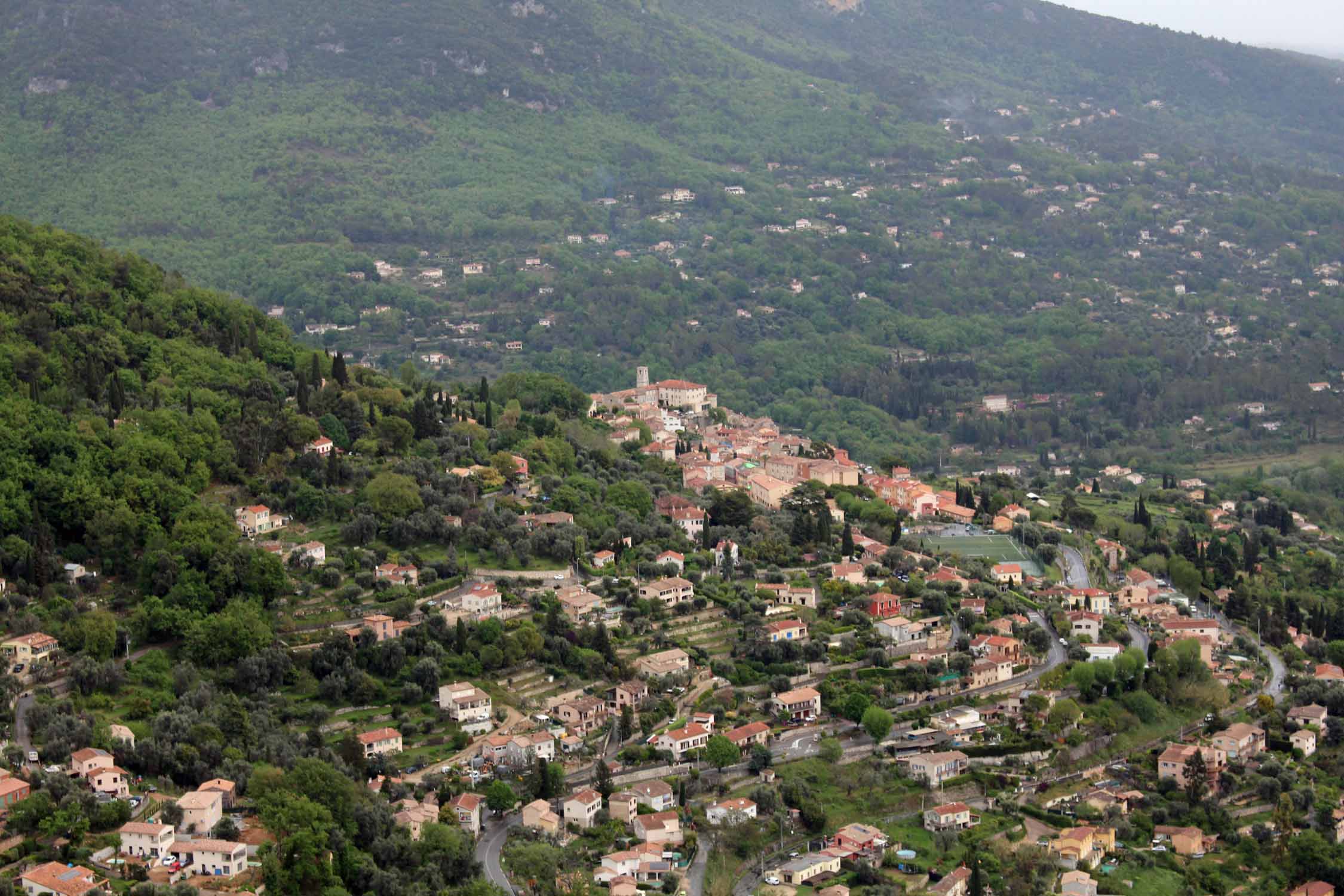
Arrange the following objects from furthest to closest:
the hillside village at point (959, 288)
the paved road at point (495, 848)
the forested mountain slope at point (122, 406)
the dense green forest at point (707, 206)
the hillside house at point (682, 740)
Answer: the dense green forest at point (707, 206) → the hillside village at point (959, 288) → the forested mountain slope at point (122, 406) → the hillside house at point (682, 740) → the paved road at point (495, 848)

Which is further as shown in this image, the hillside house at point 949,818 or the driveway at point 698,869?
the hillside house at point 949,818

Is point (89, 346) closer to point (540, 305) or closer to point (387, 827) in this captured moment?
point (387, 827)

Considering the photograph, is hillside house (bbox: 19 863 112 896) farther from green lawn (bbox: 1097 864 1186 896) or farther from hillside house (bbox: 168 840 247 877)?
green lawn (bbox: 1097 864 1186 896)

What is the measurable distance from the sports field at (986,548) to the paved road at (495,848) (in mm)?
21627

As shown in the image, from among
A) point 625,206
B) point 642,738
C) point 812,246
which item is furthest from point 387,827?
point 625,206

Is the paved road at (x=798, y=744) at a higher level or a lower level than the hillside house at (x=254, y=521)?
lower

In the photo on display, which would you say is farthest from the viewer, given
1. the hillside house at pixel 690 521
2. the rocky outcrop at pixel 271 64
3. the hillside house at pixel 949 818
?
the rocky outcrop at pixel 271 64

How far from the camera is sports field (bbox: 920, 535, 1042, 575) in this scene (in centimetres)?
5444

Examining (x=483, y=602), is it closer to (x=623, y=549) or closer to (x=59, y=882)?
(x=623, y=549)

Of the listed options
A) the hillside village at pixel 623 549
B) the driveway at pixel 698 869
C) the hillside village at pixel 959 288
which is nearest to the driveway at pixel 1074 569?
the hillside village at pixel 623 549

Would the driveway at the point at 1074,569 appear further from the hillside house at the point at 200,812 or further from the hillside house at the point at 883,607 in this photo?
the hillside house at the point at 200,812

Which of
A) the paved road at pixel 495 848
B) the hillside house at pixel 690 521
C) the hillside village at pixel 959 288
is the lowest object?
the hillside village at pixel 959 288

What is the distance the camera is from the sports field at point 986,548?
179 ft

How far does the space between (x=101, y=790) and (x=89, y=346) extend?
20.5m
